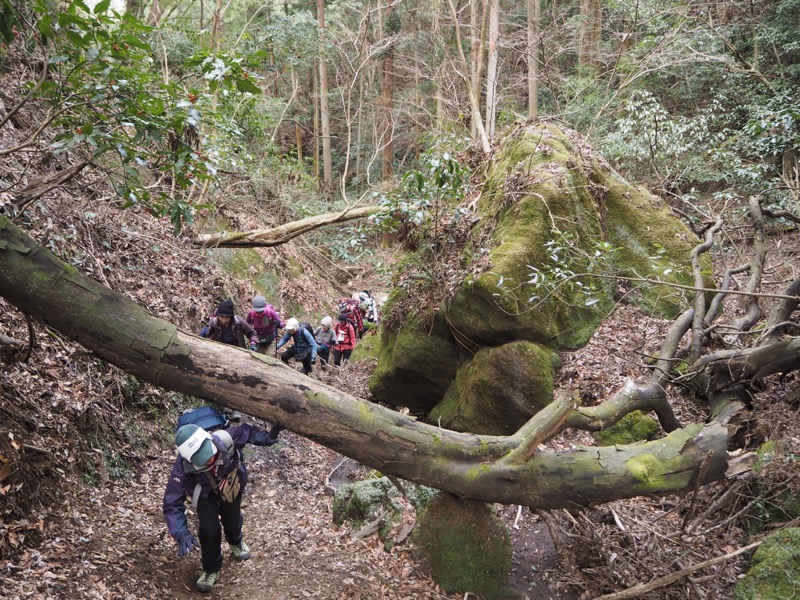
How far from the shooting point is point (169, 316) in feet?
Result: 25.0

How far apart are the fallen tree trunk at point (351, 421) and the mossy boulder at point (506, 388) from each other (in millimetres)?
2759

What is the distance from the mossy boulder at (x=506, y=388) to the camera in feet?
24.1

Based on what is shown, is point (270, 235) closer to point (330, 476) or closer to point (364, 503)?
point (330, 476)

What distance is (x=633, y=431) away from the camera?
676 centimetres

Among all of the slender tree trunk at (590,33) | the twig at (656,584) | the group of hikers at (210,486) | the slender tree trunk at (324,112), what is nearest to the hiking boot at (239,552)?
the group of hikers at (210,486)

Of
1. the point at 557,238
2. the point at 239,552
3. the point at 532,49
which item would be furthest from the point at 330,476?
the point at 532,49

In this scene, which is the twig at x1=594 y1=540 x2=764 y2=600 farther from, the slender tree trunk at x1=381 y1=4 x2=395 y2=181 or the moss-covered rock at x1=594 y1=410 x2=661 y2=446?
the slender tree trunk at x1=381 y1=4 x2=395 y2=181

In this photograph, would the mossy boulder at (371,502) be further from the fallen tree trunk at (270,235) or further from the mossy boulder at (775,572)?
the fallen tree trunk at (270,235)

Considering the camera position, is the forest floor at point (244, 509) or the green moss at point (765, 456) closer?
the forest floor at point (244, 509)

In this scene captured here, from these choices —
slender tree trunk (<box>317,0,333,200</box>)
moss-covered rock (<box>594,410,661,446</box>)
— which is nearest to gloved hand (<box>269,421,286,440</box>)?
moss-covered rock (<box>594,410,661,446</box>)

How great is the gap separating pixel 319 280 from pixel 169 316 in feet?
26.1

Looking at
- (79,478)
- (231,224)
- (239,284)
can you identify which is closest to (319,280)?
(231,224)

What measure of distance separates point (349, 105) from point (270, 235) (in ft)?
25.3

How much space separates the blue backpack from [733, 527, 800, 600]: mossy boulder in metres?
4.16
